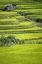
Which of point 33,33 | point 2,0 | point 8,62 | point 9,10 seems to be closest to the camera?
point 8,62

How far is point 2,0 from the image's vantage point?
6.64m

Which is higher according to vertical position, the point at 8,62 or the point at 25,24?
the point at 8,62

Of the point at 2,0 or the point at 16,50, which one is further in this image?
the point at 2,0

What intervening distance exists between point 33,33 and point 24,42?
43 centimetres

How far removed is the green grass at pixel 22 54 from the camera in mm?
1785

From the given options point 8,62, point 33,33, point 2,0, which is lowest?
point 2,0

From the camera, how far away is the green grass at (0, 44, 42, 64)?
1785 millimetres

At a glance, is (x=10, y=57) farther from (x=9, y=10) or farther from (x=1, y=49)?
(x=9, y=10)

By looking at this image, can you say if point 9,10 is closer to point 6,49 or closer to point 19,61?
point 6,49

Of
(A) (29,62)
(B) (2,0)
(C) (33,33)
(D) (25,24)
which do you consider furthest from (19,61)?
(B) (2,0)

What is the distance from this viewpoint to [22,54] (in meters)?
1.94

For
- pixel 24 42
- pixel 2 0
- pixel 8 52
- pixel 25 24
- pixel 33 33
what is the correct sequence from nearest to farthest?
pixel 8 52 < pixel 24 42 < pixel 33 33 < pixel 25 24 < pixel 2 0

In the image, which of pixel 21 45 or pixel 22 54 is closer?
pixel 22 54

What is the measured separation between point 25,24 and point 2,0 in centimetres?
338
